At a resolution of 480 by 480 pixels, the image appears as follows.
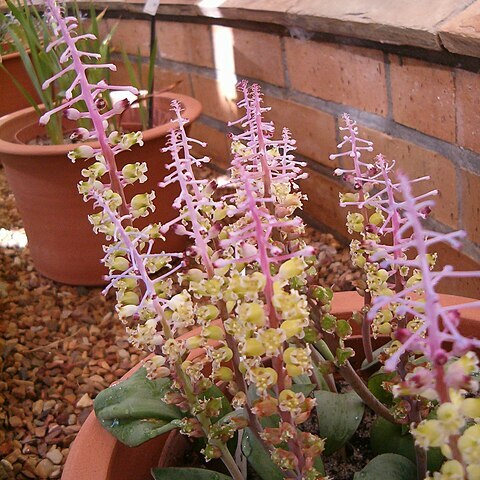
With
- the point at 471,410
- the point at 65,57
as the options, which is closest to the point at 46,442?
the point at 65,57

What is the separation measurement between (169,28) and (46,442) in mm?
1384

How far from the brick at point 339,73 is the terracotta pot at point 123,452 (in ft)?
2.15

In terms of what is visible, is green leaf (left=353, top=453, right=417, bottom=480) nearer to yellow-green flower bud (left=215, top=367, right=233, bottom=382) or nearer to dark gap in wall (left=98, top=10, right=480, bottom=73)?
yellow-green flower bud (left=215, top=367, right=233, bottom=382)

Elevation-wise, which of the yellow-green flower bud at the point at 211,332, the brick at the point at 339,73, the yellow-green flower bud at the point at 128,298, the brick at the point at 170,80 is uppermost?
the yellow-green flower bud at the point at 128,298

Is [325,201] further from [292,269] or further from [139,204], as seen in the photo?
[292,269]

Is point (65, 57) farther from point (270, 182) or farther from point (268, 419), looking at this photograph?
point (268, 419)

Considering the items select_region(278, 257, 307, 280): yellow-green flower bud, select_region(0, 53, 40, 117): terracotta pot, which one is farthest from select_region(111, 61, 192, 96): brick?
select_region(278, 257, 307, 280): yellow-green flower bud

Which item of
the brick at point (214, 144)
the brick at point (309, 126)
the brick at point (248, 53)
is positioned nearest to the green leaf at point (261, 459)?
the brick at point (309, 126)

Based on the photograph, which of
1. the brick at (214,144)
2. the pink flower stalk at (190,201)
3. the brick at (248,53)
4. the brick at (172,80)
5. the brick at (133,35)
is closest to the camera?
the pink flower stalk at (190,201)

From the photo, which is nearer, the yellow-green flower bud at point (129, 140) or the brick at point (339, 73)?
the yellow-green flower bud at point (129, 140)

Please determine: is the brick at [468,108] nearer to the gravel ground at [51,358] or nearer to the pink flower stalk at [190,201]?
the gravel ground at [51,358]

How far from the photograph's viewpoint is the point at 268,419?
0.73m

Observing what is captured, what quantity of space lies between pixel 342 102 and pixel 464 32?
48 centimetres

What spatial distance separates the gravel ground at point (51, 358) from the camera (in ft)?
4.47
